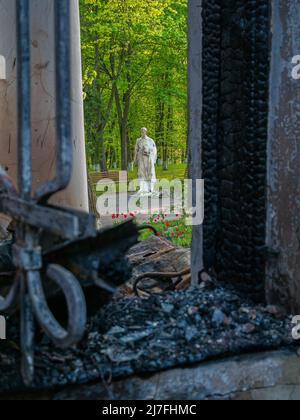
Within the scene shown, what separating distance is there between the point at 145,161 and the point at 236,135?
1392cm

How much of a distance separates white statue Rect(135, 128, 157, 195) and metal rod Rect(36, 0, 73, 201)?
1463cm

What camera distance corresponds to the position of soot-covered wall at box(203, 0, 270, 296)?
8.95 feet

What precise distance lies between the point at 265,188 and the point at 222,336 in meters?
0.80

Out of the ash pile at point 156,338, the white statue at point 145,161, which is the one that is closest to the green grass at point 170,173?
the white statue at point 145,161

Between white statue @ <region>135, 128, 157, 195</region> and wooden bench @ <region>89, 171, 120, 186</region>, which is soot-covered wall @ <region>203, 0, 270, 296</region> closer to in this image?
wooden bench @ <region>89, 171, 120, 186</region>

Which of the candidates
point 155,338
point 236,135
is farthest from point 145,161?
point 155,338

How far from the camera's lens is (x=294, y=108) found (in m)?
2.65

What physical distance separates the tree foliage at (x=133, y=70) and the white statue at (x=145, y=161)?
1442 millimetres

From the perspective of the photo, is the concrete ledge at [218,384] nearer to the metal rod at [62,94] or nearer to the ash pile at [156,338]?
the ash pile at [156,338]

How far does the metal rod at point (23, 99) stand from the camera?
184 centimetres

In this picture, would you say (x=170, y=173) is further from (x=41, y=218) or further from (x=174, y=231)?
(x=41, y=218)

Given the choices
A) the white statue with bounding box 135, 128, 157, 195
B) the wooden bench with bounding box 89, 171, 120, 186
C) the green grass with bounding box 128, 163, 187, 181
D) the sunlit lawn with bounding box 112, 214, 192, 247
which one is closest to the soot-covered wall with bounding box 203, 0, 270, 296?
the sunlit lawn with bounding box 112, 214, 192, 247

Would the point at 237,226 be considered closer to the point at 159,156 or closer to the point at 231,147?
the point at 231,147

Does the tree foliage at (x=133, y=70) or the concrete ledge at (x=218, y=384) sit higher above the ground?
the tree foliage at (x=133, y=70)
